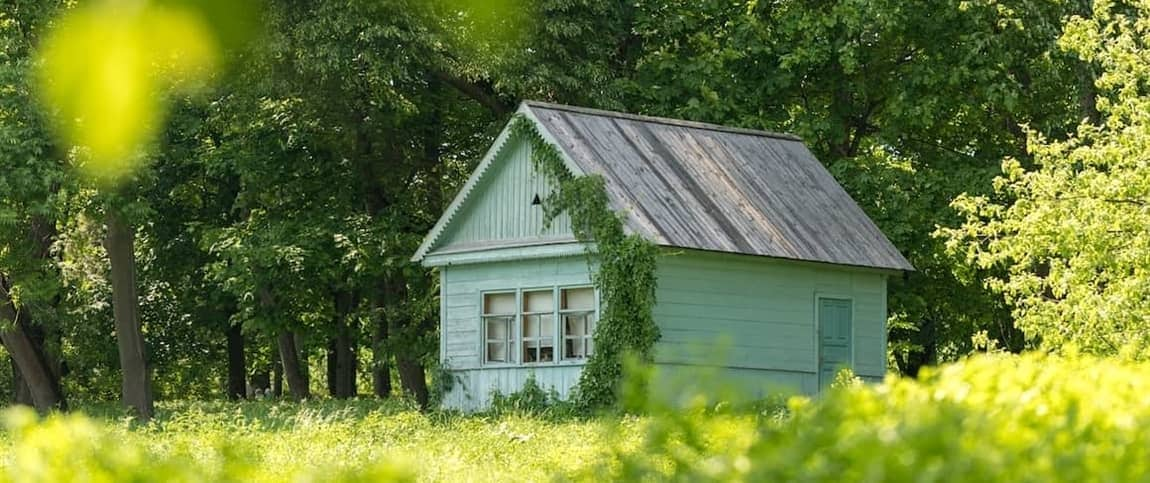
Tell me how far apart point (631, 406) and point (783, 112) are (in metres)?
32.6

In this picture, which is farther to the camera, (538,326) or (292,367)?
(292,367)

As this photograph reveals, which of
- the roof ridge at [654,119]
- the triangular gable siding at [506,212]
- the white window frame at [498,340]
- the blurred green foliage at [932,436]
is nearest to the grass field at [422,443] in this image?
the white window frame at [498,340]

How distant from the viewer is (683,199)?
91.7 ft

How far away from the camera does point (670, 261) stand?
87.8ft

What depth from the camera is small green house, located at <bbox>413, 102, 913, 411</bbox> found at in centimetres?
2731

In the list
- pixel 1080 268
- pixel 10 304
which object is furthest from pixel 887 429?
pixel 10 304

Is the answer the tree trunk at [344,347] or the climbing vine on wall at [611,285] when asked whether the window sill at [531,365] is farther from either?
the tree trunk at [344,347]

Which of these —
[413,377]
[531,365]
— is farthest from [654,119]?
[413,377]

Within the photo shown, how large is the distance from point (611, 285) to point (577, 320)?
1.45 metres

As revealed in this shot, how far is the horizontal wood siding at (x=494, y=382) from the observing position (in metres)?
27.5

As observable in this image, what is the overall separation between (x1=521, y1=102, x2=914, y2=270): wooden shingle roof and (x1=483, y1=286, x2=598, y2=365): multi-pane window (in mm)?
1745

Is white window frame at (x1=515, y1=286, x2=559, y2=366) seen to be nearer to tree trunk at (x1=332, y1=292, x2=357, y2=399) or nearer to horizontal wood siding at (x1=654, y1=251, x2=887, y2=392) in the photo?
horizontal wood siding at (x1=654, y1=251, x2=887, y2=392)

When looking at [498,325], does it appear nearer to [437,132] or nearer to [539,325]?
[539,325]

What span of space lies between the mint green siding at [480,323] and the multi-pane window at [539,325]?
14 cm
